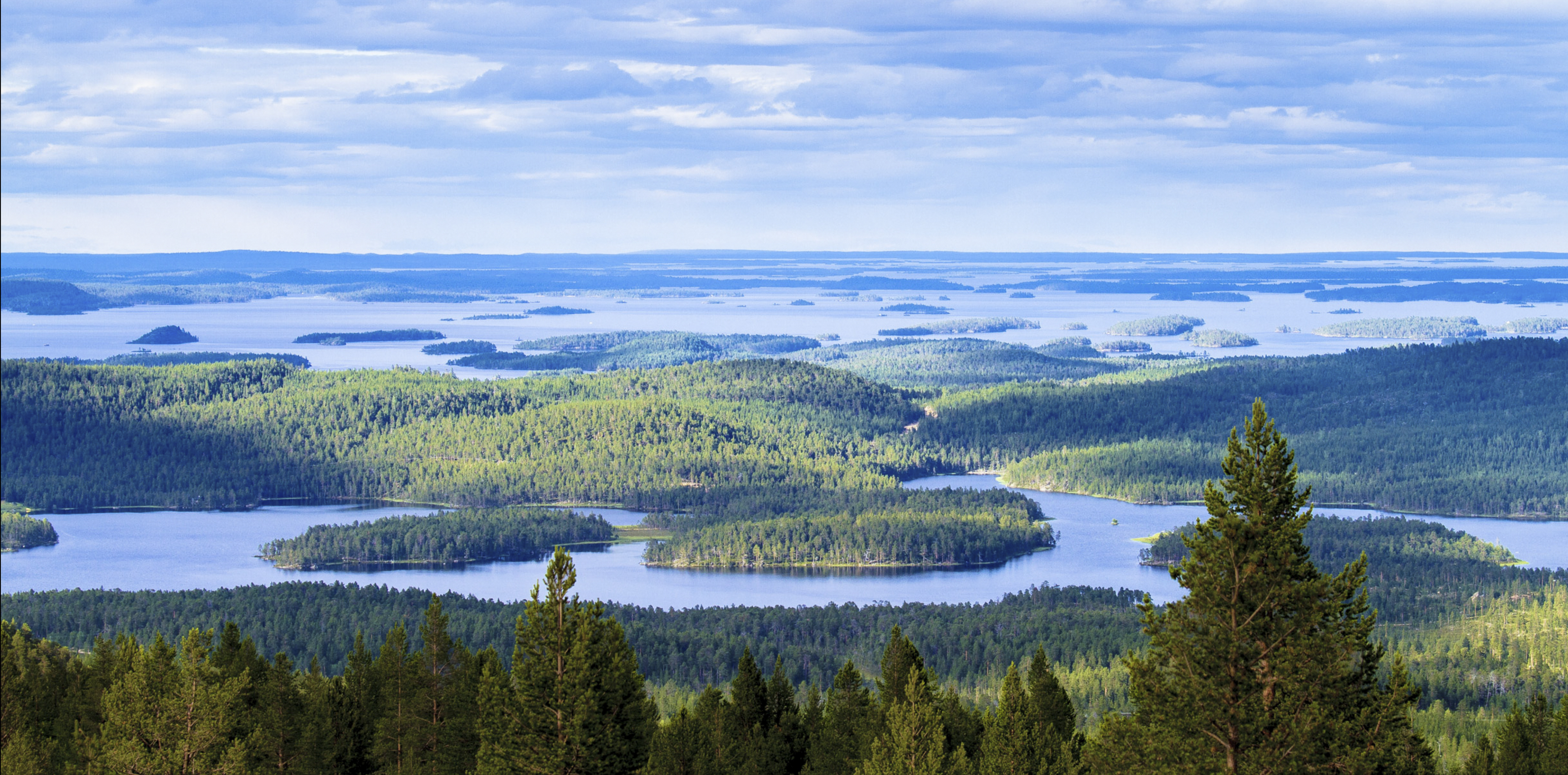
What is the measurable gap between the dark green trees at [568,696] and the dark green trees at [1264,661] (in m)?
14.7

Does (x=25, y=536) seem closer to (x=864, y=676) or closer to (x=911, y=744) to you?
(x=864, y=676)

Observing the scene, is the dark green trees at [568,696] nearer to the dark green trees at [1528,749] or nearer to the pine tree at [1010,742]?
the pine tree at [1010,742]

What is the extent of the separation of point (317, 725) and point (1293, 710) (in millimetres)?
39821

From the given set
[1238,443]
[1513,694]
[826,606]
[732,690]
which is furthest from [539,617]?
[826,606]

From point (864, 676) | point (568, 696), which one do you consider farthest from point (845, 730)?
point (864, 676)

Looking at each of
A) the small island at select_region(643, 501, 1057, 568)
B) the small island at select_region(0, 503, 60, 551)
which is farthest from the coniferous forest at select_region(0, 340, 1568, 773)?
the small island at select_region(0, 503, 60, 551)

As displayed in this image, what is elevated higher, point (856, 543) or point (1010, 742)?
point (1010, 742)

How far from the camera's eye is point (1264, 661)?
32.1m

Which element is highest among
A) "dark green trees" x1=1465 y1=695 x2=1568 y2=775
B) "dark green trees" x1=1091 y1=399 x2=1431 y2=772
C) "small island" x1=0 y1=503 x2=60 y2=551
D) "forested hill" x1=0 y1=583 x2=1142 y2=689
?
"dark green trees" x1=1091 y1=399 x2=1431 y2=772

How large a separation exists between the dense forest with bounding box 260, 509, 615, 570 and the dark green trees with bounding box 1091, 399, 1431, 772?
5810 inches

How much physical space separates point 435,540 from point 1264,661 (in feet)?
524

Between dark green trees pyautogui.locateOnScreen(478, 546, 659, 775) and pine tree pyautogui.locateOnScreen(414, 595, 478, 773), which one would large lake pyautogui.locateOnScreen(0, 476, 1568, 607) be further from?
dark green trees pyautogui.locateOnScreen(478, 546, 659, 775)

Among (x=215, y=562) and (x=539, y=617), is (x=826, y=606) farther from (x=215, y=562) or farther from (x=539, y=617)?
(x=539, y=617)

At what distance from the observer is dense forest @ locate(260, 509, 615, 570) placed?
18062 cm
